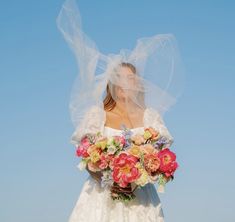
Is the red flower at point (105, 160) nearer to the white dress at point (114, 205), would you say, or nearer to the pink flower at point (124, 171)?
the pink flower at point (124, 171)

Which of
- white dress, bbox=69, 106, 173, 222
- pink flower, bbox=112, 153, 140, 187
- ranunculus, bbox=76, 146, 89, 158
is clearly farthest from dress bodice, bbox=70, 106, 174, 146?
pink flower, bbox=112, 153, 140, 187

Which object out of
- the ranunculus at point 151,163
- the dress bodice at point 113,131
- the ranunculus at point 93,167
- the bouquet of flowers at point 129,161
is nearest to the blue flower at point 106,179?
the bouquet of flowers at point 129,161

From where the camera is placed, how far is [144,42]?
30.5ft

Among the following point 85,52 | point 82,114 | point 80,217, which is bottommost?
point 80,217

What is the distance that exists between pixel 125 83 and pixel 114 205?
153 cm

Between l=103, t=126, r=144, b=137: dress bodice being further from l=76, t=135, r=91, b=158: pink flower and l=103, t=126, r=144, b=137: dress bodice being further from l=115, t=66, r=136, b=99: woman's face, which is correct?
l=115, t=66, r=136, b=99: woman's face

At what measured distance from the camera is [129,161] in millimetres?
8266

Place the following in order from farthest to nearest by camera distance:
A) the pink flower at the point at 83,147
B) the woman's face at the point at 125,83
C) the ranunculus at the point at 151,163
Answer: the woman's face at the point at 125,83, the pink flower at the point at 83,147, the ranunculus at the point at 151,163

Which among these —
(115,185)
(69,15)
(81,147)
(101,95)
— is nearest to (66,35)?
(69,15)

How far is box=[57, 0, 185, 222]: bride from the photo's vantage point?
28.2 feet

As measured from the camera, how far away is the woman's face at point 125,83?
29.6ft

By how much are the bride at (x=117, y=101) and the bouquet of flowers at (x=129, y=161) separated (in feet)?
0.56

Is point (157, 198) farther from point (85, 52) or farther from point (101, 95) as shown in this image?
point (85, 52)

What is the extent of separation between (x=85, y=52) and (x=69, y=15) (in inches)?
19.8
